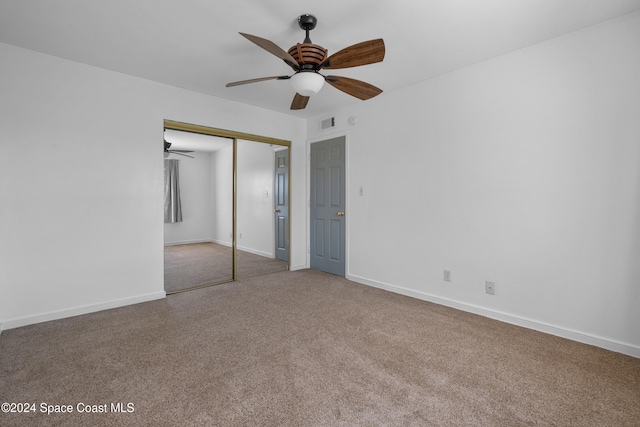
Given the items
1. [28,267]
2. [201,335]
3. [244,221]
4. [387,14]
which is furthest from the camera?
[244,221]

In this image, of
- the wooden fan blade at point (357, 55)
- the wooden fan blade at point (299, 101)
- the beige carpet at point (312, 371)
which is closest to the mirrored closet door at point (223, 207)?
the beige carpet at point (312, 371)

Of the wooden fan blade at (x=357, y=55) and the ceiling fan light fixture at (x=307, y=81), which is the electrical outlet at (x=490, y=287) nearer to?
the wooden fan blade at (x=357, y=55)

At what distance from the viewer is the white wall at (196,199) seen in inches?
168

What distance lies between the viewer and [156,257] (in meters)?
3.42

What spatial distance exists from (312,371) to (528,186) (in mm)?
2418

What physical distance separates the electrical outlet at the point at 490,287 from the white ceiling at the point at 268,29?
219 cm

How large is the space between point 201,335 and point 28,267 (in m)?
1.79

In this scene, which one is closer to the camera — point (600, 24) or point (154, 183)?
point (600, 24)

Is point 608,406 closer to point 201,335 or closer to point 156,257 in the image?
point 201,335

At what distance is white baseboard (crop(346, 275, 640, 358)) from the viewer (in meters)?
2.22

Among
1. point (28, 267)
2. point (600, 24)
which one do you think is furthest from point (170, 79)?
point (600, 24)

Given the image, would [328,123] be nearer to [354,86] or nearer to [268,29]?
[354,86]

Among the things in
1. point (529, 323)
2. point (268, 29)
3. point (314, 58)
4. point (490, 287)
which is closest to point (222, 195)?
point (268, 29)

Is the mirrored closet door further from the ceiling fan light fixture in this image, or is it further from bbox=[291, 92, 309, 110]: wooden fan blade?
the ceiling fan light fixture
